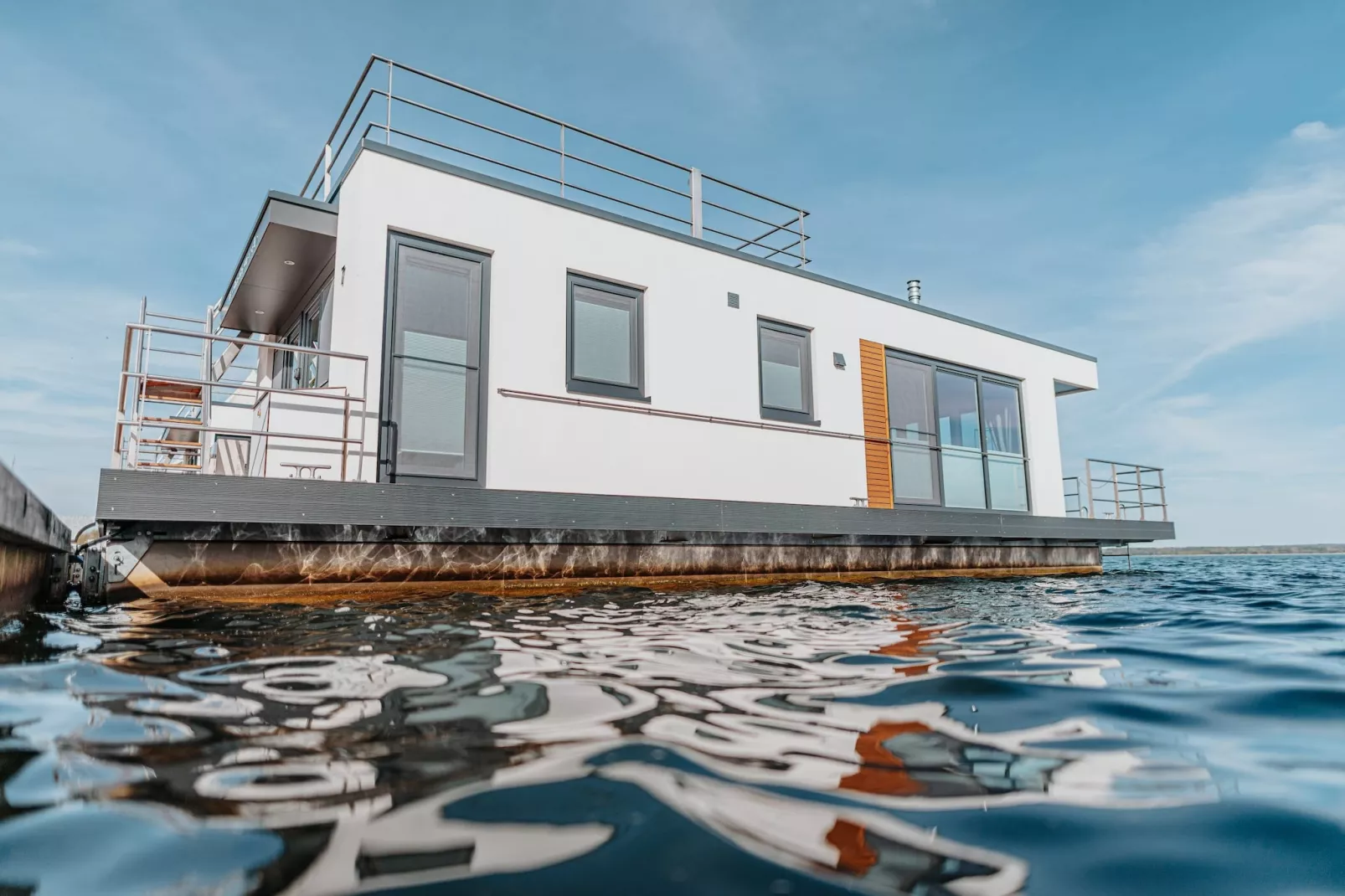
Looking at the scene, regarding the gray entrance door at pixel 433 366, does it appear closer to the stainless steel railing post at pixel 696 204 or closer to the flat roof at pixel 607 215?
the flat roof at pixel 607 215

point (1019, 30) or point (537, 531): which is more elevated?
point (1019, 30)

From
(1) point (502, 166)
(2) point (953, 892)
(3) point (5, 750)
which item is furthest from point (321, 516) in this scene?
(2) point (953, 892)

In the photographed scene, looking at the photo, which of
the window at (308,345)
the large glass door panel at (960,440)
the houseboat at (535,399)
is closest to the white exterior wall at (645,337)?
the houseboat at (535,399)

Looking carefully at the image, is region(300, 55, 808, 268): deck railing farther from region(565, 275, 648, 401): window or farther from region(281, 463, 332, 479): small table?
region(281, 463, 332, 479): small table

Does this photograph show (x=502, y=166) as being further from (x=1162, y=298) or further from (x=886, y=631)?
(x=1162, y=298)

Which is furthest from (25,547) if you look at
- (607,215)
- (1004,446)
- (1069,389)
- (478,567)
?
(1069,389)

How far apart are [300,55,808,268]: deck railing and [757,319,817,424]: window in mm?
1462

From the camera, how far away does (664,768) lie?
1.05 meters

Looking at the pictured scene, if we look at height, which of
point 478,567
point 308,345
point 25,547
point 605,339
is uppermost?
point 308,345

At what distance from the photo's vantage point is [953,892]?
684 millimetres

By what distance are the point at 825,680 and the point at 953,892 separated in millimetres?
1184

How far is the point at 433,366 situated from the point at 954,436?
6.78 meters

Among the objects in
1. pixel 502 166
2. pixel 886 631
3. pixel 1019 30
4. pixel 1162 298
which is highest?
pixel 1019 30

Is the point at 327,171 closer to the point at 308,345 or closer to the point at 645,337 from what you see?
the point at 308,345
